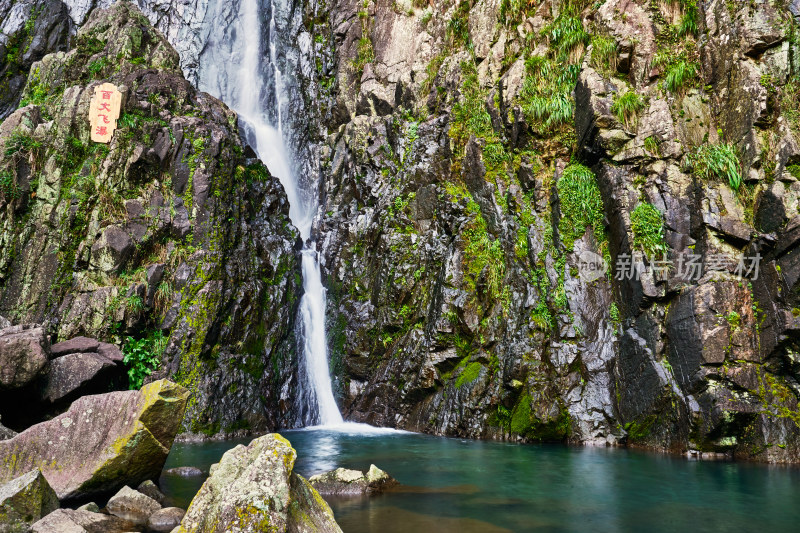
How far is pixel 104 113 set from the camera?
15602mm

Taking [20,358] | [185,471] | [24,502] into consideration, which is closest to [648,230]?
[185,471]

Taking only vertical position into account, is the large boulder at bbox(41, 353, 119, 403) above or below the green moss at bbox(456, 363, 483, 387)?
below

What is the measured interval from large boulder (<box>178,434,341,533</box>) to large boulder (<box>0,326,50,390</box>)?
7.03 meters

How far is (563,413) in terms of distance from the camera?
11.9 metres

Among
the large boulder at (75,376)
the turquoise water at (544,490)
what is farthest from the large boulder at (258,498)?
the large boulder at (75,376)

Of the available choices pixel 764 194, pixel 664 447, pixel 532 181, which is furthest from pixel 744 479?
pixel 532 181

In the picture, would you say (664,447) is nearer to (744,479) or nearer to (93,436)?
(744,479)

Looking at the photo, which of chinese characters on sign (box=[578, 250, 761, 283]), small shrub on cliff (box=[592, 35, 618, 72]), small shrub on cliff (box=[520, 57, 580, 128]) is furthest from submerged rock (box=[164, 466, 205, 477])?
small shrub on cliff (box=[592, 35, 618, 72])

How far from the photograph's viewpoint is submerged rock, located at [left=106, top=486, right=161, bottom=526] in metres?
6.16

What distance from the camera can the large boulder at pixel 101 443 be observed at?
6.68m

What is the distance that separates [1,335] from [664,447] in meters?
13.4

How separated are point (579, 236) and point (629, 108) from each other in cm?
352

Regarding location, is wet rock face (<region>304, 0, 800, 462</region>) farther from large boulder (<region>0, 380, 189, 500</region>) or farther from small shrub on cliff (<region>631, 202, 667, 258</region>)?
large boulder (<region>0, 380, 189, 500</region>)

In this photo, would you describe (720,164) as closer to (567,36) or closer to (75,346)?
(567,36)
